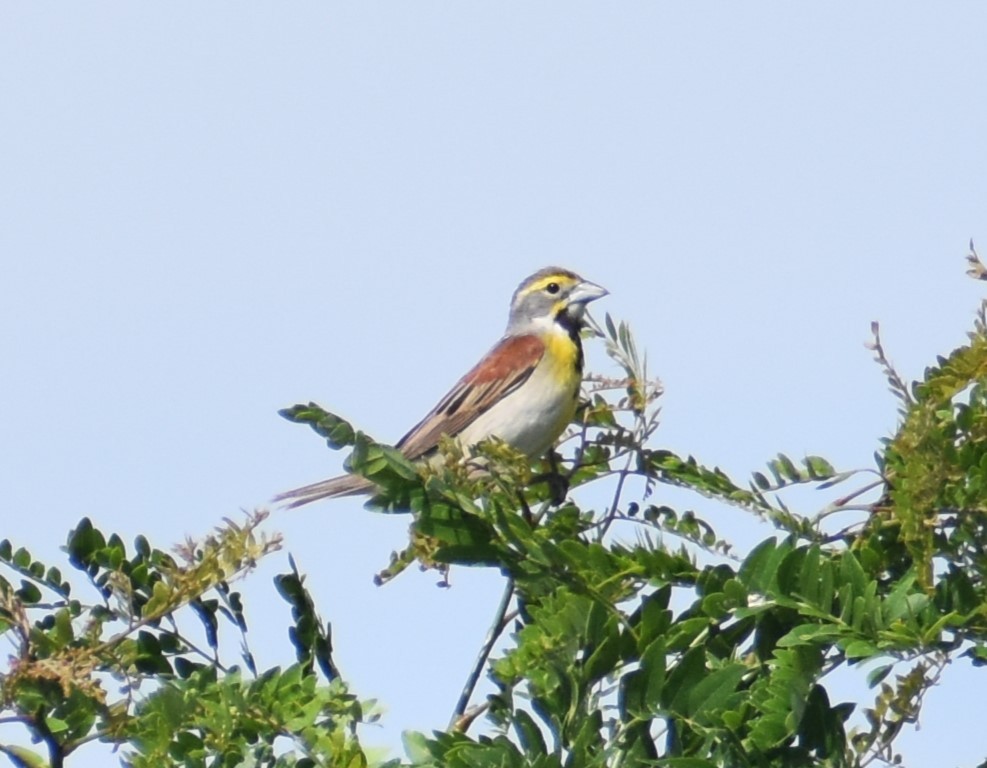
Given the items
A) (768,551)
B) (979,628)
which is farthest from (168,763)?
(979,628)

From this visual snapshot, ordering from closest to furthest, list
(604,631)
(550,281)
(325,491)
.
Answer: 1. (604,631)
2. (325,491)
3. (550,281)

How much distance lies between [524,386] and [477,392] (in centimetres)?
53

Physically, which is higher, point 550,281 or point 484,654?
point 550,281

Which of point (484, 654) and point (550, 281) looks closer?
point (484, 654)

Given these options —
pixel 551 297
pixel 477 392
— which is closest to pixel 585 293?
pixel 551 297

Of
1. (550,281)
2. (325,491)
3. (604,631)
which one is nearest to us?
(604,631)

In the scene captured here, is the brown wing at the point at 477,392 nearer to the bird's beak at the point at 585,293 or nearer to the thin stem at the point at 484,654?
the bird's beak at the point at 585,293

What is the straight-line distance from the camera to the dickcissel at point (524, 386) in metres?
7.03

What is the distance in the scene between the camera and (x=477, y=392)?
26.5ft

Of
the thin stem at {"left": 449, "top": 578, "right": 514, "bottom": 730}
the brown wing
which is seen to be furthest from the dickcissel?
the thin stem at {"left": 449, "top": 578, "right": 514, "bottom": 730}

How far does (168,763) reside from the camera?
2902 millimetres

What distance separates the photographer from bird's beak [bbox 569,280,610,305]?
855cm

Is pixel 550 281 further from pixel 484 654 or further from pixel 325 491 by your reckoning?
pixel 484 654

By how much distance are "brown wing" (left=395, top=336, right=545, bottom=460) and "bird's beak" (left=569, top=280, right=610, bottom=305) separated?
42cm
